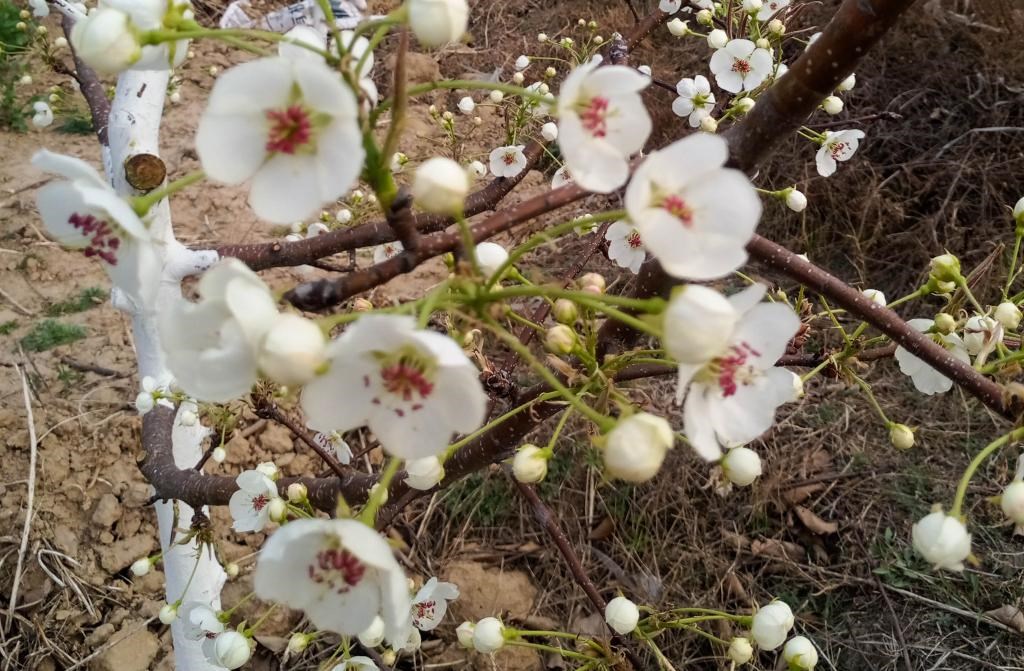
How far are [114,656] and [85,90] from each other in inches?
83.2

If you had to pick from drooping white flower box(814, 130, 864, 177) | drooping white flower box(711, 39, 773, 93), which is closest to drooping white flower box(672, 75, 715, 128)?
drooping white flower box(711, 39, 773, 93)

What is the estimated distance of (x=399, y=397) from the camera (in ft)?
2.97

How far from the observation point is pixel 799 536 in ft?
11.6

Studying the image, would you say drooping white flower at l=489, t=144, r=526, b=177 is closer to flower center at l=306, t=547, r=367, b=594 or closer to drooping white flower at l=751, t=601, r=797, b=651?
drooping white flower at l=751, t=601, r=797, b=651

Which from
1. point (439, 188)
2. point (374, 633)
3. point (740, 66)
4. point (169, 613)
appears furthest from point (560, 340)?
point (740, 66)

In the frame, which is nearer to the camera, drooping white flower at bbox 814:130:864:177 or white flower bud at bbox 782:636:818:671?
white flower bud at bbox 782:636:818:671

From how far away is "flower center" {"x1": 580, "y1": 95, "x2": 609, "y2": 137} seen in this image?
3.01ft

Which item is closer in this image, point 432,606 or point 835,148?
point 432,606

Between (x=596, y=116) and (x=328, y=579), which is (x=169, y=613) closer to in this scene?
(x=328, y=579)

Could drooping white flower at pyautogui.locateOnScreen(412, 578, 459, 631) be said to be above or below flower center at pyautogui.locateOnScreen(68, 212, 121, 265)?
below

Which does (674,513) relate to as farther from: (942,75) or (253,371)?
(942,75)

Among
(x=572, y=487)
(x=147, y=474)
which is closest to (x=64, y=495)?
(x=147, y=474)

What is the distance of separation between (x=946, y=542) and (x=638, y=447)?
544mm

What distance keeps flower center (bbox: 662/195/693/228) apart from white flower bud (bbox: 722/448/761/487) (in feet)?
2.00
